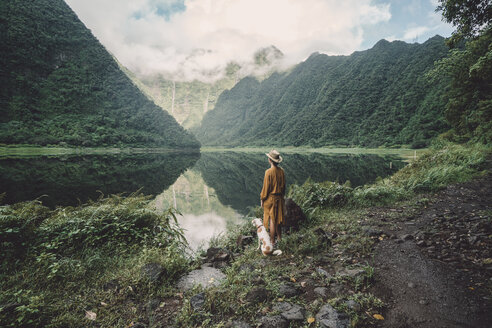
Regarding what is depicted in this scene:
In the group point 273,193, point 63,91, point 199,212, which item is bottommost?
point 199,212

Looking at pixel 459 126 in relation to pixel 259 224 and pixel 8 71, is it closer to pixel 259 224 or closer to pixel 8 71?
pixel 259 224

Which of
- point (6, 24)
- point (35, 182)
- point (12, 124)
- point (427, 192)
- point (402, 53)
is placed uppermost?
point (402, 53)

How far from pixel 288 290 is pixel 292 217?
11.1 feet

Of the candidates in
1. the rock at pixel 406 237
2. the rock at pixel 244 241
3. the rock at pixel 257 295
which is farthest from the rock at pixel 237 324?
the rock at pixel 406 237

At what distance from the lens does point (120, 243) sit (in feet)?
16.8

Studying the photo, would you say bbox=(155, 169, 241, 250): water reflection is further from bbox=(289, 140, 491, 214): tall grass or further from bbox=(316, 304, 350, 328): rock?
bbox=(316, 304, 350, 328): rock

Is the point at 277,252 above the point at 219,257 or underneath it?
above

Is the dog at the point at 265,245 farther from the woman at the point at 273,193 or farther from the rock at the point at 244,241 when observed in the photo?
the rock at the point at 244,241

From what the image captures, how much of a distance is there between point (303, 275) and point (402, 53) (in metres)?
202

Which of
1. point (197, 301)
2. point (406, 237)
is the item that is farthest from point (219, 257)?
point (406, 237)

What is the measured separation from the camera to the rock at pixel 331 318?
104 inches

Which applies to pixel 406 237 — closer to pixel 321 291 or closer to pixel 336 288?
pixel 336 288

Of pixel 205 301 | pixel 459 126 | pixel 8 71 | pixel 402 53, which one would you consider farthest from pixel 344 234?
pixel 402 53

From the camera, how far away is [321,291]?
3414 millimetres
